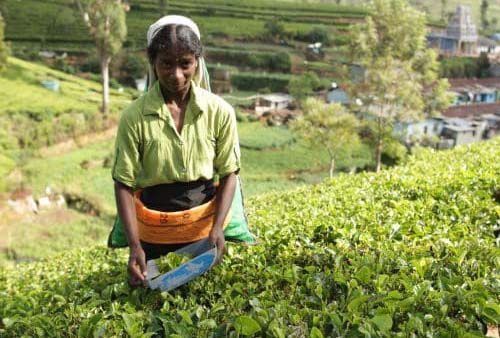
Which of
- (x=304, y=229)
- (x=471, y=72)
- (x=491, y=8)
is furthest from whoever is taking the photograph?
(x=491, y=8)

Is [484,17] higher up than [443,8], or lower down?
lower down

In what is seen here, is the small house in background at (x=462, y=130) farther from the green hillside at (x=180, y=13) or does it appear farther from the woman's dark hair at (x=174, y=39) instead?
the woman's dark hair at (x=174, y=39)

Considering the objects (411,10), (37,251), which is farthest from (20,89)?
(411,10)

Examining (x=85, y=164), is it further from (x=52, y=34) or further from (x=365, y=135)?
(x=52, y=34)

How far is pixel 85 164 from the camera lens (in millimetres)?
21438

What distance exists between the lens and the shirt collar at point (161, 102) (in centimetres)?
244

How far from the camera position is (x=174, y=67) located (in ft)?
7.80

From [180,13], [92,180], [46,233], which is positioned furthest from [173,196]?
[180,13]

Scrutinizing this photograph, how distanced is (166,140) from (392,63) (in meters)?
18.7

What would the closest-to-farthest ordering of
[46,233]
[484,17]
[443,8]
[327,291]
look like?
1. [327,291]
2. [46,233]
3. [484,17]
4. [443,8]

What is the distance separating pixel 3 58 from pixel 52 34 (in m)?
14.2

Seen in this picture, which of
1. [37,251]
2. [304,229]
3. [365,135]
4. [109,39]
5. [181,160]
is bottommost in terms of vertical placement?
[37,251]

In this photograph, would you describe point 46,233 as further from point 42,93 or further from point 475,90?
point 475,90

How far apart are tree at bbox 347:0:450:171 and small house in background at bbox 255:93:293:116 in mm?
13035
